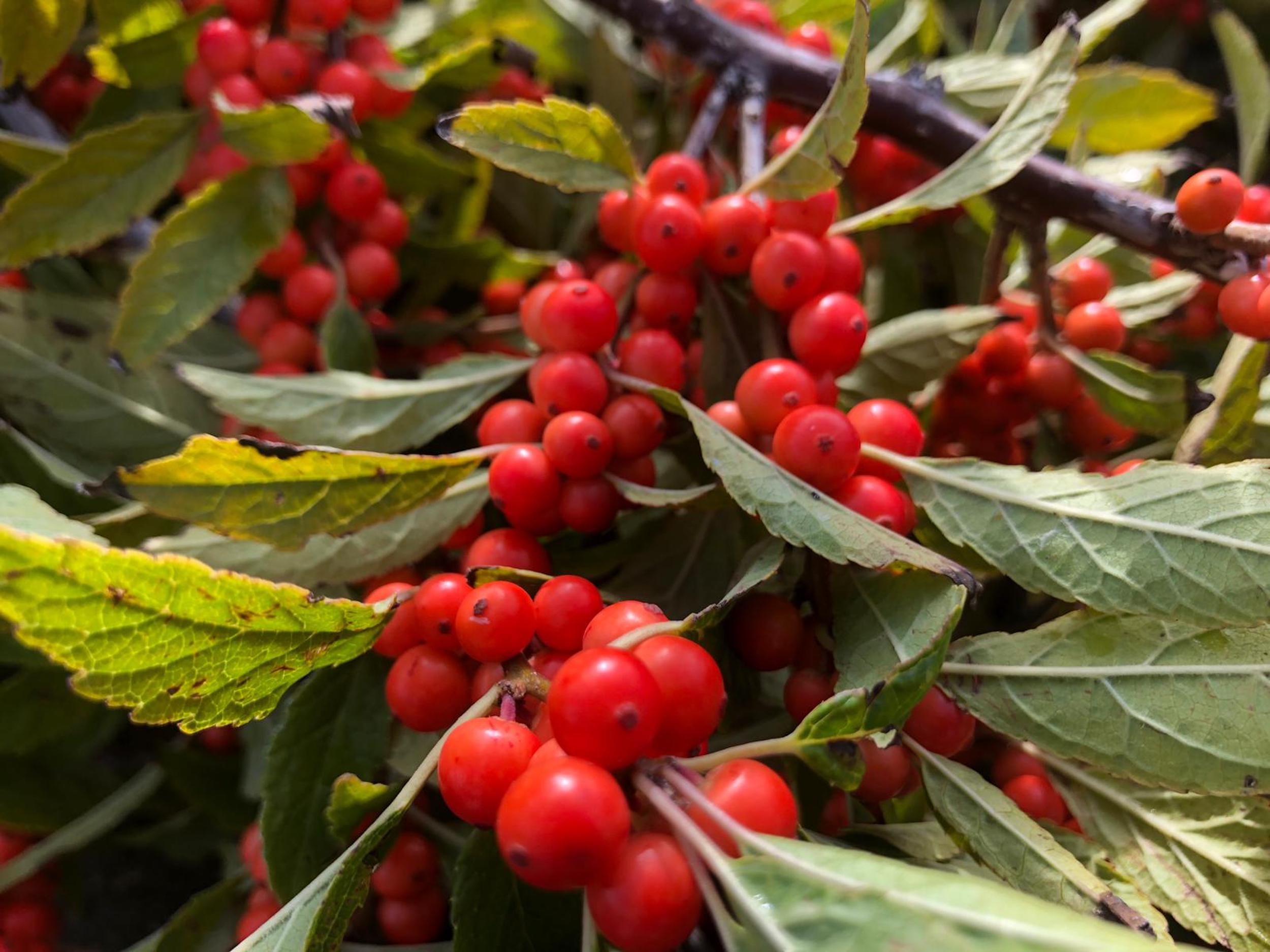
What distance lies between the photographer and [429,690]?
1.64 ft

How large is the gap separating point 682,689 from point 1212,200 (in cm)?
46

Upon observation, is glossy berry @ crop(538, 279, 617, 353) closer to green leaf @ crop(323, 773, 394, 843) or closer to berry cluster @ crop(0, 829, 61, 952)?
green leaf @ crop(323, 773, 394, 843)

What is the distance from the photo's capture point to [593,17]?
0.99 meters

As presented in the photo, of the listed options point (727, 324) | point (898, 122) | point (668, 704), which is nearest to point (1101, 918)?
point (668, 704)

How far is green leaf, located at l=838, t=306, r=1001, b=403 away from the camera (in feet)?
2.09

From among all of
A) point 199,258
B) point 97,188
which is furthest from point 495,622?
point 97,188

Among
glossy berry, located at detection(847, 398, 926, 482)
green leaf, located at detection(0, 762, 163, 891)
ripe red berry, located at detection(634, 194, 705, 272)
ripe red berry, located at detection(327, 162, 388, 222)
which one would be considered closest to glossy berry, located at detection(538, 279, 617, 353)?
ripe red berry, located at detection(634, 194, 705, 272)

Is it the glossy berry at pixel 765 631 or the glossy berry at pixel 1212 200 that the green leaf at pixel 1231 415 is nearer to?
the glossy berry at pixel 1212 200

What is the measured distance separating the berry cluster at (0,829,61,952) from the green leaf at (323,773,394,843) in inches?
20.7

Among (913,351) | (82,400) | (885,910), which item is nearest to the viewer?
(885,910)

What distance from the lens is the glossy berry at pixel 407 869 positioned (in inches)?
23.8

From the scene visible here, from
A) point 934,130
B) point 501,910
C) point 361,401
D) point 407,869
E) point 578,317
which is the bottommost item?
point 407,869

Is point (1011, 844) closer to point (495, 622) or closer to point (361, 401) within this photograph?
point (495, 622)

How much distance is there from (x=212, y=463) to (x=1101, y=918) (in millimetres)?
505
